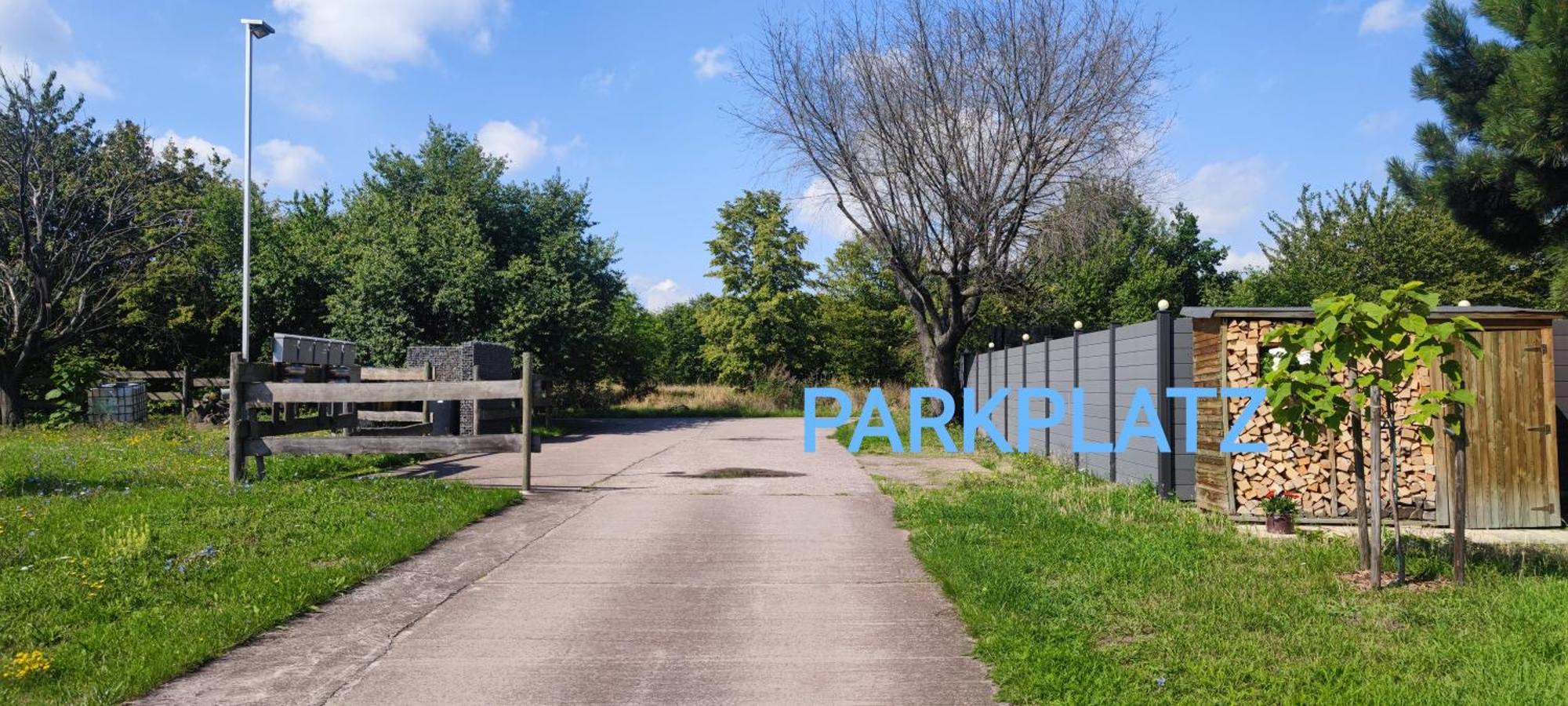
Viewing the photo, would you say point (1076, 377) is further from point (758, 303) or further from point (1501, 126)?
point (758, 303)

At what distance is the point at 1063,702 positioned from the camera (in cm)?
449

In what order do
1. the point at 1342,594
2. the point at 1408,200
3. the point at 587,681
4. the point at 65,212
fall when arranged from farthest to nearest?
the point at 65,212
the point at 1408,200
the point at 1342,594
the point at 587,681

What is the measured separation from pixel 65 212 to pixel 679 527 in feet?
67.4

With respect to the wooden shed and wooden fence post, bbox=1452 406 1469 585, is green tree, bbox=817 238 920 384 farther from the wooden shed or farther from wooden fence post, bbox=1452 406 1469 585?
wooden fence post, bbox=1452 406 1469 585

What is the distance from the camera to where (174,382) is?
2878 centimetres

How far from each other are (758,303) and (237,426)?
1681 inches

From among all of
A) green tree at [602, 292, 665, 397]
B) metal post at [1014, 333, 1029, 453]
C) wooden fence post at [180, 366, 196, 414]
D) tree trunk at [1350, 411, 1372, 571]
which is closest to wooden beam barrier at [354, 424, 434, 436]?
metal post at [1014, 333, 1029, 453]

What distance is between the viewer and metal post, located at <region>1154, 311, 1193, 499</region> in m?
11.1

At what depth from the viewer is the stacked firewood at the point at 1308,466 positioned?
396 inches

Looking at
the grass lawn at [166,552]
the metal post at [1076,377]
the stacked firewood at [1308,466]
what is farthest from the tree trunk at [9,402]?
the stacked firewood at [1308,466]

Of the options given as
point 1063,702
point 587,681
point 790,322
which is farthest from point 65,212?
point 790,322

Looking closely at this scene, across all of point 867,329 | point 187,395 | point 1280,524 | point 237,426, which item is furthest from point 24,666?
point 867,329

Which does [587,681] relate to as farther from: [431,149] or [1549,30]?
[431,149]

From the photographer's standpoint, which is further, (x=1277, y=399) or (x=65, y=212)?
(x=65, y=212)
